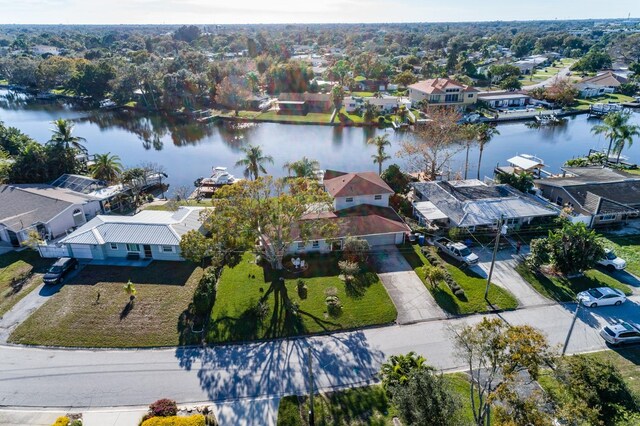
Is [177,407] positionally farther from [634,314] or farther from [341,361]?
[634,314]

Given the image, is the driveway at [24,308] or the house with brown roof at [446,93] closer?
the driveway at [24,308]

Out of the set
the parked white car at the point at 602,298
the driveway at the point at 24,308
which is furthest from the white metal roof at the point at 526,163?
the driveway at the point at 24,308

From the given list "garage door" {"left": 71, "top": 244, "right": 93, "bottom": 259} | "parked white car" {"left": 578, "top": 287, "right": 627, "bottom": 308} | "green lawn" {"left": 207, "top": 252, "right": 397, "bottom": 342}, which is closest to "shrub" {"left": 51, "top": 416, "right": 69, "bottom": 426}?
"green lawn" {"left": 207, "top": 252, "right": 397, "bottom": 342}

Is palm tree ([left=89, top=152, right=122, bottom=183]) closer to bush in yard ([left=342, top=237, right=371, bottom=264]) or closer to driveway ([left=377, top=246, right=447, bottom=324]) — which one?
bush in yard ([left=342, top=237, right=371, bottom=264])

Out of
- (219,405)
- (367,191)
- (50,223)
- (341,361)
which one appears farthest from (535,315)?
(50,223)

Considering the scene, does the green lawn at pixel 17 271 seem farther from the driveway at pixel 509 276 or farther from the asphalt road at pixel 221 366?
the driveway at pixel 509 276

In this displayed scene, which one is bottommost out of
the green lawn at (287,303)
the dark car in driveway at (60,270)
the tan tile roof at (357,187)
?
the green lawn at (287,303)
